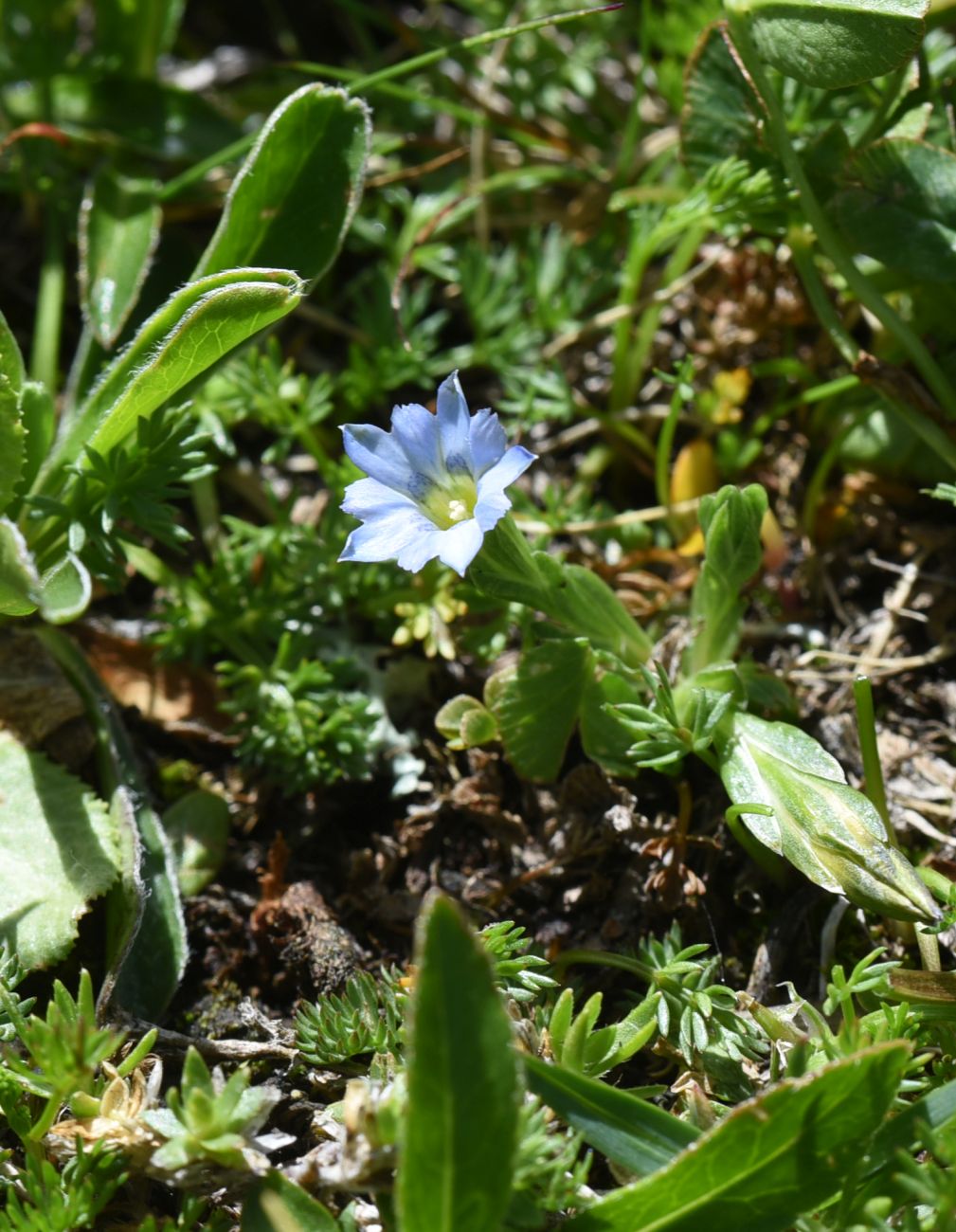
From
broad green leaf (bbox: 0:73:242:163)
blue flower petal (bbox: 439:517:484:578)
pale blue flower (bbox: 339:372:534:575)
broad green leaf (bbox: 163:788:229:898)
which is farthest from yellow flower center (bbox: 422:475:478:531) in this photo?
broad green leaf (bbox: 0:73:242:163)

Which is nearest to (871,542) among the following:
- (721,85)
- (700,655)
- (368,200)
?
(700,655)

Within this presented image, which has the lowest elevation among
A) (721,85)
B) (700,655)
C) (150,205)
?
(700,655)

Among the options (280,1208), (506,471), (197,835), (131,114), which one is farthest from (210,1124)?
(131,114)

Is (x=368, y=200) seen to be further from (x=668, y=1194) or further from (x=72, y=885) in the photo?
(x=668, y=1194)

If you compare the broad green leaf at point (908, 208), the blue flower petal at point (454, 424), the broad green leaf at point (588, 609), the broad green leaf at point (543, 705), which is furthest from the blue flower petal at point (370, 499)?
the broad green leaf at point (908, 208)

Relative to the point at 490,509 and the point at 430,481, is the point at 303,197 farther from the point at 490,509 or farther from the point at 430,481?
the point at 490,509

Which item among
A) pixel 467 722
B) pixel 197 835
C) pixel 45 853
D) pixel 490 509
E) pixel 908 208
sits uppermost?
pixel 908 208
